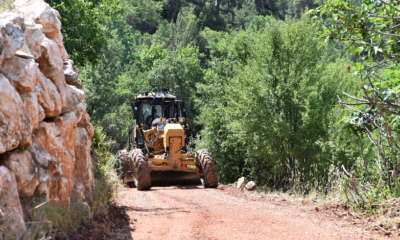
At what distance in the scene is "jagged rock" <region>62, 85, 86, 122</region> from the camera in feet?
19.6

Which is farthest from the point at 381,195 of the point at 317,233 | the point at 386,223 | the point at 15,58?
the point at 15,58

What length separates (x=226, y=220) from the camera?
7.12m

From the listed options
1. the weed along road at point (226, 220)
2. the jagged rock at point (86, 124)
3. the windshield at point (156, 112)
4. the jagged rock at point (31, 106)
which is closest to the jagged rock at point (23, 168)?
the jagged rock at point (31, 106)

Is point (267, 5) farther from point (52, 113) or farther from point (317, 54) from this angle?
point (52, 113)

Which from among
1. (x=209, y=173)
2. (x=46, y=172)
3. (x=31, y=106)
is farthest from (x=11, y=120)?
(x=209, y=173)

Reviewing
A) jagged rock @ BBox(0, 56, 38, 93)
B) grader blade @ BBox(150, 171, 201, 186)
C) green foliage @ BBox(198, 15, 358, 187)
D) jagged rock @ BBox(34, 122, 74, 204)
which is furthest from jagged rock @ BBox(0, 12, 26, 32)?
green foliage @ BBox(198, 15, 358, 187)

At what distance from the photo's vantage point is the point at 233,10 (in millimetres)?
81250

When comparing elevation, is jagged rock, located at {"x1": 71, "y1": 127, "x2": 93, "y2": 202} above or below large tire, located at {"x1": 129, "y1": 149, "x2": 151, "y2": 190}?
above

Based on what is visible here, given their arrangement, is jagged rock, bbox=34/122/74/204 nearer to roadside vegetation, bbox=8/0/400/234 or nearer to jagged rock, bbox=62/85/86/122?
jagged rock, bbox=62/85/86/122

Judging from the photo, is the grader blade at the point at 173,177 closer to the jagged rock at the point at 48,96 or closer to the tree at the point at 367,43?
the tree at the point at 367,43

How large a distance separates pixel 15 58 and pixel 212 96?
1989cm

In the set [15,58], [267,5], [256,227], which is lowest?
[256,227]

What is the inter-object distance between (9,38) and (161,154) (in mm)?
10621

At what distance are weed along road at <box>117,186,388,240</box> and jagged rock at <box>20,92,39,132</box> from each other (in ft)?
7.36
